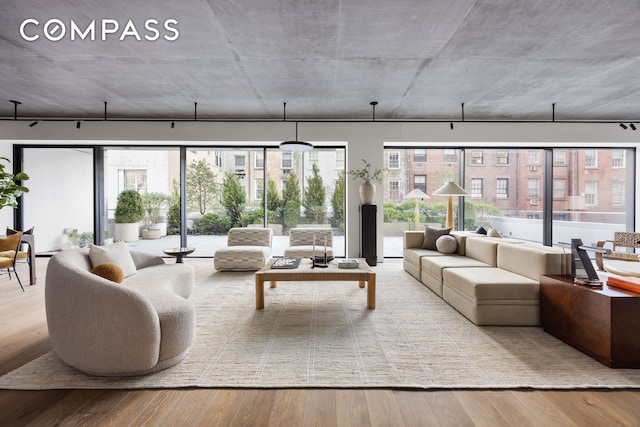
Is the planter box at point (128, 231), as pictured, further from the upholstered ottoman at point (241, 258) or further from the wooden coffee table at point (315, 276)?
the wooden coffee table at point (315, 276)

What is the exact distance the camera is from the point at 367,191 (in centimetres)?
623

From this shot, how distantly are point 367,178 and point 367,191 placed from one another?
1.03 feet

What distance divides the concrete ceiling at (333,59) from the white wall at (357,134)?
1.66 feet

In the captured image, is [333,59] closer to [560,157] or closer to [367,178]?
[367,178]

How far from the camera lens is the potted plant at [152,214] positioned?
697 cm

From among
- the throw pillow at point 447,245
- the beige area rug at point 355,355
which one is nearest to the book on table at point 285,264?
the beige area rug at point 355,355

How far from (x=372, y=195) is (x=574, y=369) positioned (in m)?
4.33

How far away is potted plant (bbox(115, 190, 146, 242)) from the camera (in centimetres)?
699

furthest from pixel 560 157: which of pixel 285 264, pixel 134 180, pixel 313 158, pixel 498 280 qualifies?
pixel 134 180

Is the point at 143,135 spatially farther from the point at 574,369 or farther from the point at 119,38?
the point at 574,369

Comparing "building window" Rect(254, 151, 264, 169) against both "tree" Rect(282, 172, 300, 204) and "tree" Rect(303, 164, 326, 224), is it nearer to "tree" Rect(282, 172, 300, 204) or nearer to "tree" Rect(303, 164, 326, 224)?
"tree" Rect(282, 172, 300, 204)

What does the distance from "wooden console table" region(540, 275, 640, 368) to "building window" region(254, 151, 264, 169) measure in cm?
565

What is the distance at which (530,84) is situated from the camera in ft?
14.9

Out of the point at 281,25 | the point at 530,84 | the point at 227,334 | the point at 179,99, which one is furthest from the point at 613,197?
the point at 179,99
